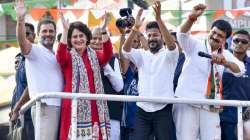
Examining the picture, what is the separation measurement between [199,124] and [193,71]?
0.54m

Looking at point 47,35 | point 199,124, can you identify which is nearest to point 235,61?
point 199,124

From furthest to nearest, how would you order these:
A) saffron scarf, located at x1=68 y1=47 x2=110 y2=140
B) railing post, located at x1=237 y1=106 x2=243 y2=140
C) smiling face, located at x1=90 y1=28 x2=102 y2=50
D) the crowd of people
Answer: smiling face, located at x1=90 y1=28 x2=102 y2=50
the crowd of people
saffron scarf, located at x1=68 y1=47 x2=110 y2=140
railing post, located at x1=237 y1=106 x2=243 y2=140

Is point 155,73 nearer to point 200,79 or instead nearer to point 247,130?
point 200,79

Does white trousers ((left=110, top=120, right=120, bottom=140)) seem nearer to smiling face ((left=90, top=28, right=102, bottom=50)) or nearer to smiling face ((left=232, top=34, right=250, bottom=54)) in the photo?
smiling face ((left=90, top=28, right=102, bottom=50))

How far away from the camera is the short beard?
7844mm

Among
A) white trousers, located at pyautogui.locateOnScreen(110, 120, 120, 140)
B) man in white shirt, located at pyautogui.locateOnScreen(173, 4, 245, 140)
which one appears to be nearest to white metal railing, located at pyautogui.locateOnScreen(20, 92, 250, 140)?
man in white shirt, located at pyautogui.locateOnScreen(173, 4, 245, 140)

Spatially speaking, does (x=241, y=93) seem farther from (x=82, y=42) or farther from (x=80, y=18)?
(x=80, y=18)

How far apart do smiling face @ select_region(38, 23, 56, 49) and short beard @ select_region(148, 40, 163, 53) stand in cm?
101

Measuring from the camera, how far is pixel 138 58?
7.84m

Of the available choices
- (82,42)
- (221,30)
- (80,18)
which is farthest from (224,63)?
(80,18)

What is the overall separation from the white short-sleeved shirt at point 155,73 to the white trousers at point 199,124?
282mm

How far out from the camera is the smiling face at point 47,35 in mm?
7637

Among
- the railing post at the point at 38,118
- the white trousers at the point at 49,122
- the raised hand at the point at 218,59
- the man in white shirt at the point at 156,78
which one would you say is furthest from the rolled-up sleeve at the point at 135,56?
the railing post at the point at 38,118

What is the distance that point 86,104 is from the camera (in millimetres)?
7168
